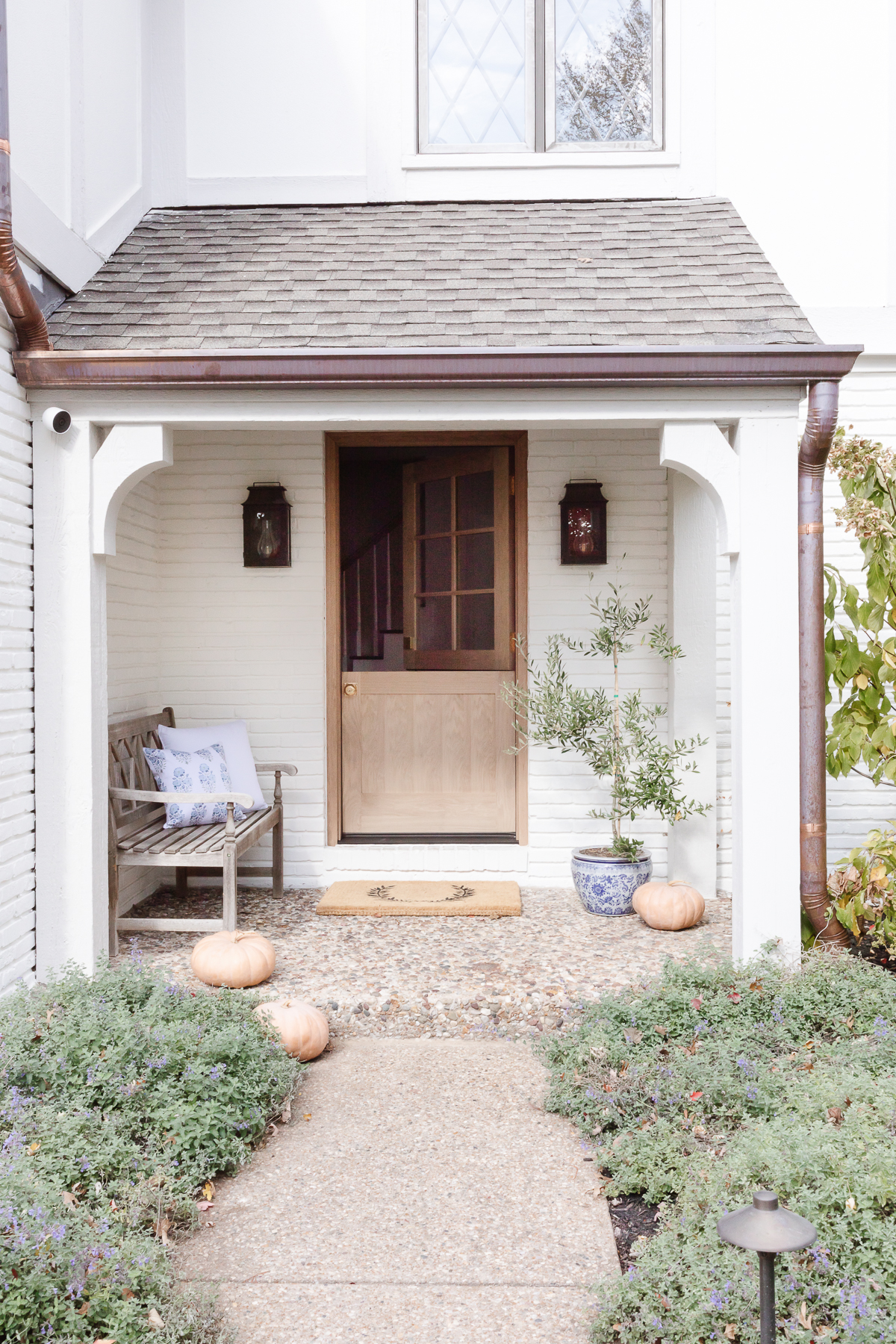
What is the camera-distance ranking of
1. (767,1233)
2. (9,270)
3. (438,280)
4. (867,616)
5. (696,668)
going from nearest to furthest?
1. (767,1233)
2. (9,270)
3. (867,616)
4. (438,280)
5. (696,668)

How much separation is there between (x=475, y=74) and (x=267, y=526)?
9.10ft

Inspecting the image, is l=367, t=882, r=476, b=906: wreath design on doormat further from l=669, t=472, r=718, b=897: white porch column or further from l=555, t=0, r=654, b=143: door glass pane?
l=555, t=0, r=654, b=143: door glass pane

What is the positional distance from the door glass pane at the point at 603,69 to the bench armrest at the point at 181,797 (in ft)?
13.2

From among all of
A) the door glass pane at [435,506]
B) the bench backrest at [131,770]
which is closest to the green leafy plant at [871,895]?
the door glass pane at [435,506]

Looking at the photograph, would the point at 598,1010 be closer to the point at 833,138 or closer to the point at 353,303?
the point at 353,303

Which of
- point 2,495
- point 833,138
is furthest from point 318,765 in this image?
point 833,138

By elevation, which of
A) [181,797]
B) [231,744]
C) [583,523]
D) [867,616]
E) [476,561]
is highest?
[583,523]

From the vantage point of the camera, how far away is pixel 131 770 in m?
4.62

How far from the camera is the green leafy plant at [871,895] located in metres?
3.66

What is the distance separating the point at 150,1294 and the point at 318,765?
11.3 ft

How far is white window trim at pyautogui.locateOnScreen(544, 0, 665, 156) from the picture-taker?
205 inches

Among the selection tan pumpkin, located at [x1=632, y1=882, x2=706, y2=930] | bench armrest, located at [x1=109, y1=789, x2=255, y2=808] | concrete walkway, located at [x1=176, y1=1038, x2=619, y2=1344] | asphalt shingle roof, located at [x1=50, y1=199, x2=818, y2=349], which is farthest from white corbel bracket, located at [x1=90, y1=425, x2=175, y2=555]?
tan pumpkin, located at [x1=632, y1=882, x2=706, y2=930]

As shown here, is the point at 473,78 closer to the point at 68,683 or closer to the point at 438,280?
the point at 438,280

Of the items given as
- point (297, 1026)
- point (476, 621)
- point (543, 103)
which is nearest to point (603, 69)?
point (543, 103)
